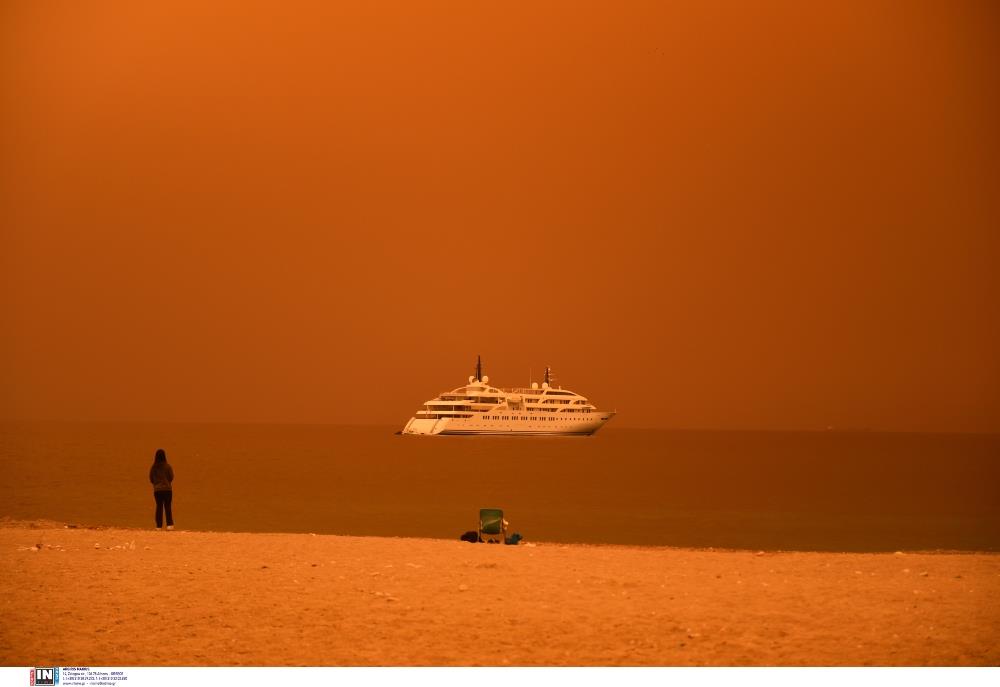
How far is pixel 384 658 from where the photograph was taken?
6297 mm

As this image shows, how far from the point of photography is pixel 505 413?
94875 mm

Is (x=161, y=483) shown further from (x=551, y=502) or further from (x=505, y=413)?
(x=505, y=413)

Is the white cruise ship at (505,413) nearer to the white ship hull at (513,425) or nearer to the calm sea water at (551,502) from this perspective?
the white ship hull at (513,425)

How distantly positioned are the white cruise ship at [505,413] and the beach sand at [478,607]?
83319 millimetres

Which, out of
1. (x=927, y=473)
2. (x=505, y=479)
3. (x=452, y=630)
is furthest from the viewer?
(x=927, y=473)

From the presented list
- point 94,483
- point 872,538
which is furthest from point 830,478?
point 94,483

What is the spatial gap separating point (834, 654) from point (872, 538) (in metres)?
13.5

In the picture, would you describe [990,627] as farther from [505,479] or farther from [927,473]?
[927,473]

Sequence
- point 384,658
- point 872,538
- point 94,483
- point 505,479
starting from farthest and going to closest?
point 505,479, point 94,483, point 872,538, point 384,658

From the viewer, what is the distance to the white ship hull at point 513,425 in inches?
3723

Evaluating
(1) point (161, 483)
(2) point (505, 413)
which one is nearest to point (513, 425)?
(2) point (505, 413)

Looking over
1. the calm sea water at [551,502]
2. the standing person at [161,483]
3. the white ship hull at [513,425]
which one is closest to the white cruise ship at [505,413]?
the white ship hull at [513,425]

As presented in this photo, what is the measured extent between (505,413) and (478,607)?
87.2m

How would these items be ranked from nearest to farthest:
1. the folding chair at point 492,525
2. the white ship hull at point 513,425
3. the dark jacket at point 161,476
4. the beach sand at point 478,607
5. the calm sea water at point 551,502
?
the beach sand at point 478,607 < the folding chair at point 492,525 < the dark jacket at point 161,476 < the calm sea water at point 551,502 < the white ship hull at point 513,425
